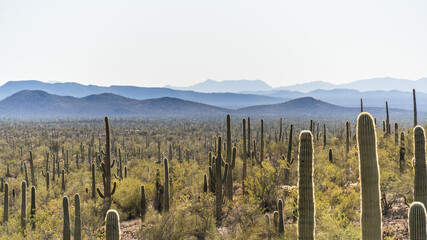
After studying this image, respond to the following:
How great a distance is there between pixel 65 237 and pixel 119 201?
21.8ft

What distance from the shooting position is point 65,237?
10500mm

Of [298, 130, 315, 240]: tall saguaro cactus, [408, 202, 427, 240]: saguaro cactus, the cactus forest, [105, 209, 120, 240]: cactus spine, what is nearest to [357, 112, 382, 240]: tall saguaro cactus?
the cactus forest

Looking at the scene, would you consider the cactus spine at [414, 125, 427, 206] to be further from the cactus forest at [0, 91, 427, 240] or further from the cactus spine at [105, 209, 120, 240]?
the cactus spine at [105, 209, 120, 240]

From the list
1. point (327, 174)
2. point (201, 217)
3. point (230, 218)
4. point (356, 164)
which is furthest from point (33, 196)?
point (356, 164)

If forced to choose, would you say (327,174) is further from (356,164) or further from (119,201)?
(119,201)

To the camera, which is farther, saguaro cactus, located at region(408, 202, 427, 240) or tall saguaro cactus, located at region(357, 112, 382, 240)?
tall saguaro cactus, located at region(357, 112, 382, 240)

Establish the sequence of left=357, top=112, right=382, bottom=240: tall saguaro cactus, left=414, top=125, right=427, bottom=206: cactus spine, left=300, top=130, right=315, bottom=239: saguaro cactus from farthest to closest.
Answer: left=414, top=125, right=427, bottom=206: cactus spine
left=300, top=130, right=315, bottom=239: saguaro cactus
left=357, top=112, right=382, bottom=240: tall saguaro cactus

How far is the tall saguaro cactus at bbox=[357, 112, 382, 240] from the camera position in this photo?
535 cm

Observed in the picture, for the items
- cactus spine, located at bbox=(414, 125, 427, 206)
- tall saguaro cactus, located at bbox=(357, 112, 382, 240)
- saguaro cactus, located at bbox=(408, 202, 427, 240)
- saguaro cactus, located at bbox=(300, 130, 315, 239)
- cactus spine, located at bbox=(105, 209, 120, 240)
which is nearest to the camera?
saguaro cactus, located at bbox=(408, 202, 427, 240)

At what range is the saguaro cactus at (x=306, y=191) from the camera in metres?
5.46

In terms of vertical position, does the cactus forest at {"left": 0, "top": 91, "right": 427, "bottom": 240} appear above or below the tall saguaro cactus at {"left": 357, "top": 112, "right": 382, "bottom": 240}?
below

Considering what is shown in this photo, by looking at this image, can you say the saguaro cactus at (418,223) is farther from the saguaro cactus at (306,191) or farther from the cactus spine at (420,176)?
the cactus spine at (420,176)

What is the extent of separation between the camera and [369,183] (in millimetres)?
5430

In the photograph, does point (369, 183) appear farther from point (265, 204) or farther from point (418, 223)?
point (265, 204)
